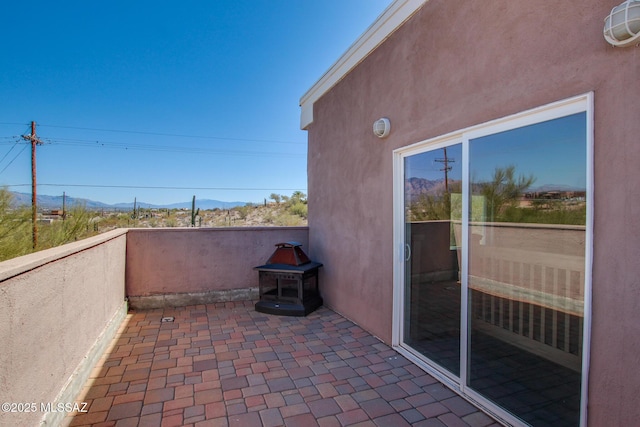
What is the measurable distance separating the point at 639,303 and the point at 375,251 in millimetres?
2741

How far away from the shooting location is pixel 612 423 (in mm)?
1782

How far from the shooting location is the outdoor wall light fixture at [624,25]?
1.59 m

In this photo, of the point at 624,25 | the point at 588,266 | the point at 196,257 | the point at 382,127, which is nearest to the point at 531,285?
the point at 588,266

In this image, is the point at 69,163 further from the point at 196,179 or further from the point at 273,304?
the point at 273,304

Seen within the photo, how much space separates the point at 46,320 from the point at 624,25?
160 inches

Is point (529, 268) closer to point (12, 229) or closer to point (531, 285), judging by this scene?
point (531, 285)

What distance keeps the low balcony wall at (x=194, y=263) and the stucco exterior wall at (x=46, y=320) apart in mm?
1675

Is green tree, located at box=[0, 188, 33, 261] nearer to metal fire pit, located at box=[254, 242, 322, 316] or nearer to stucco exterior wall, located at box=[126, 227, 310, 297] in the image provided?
stucco exterior wall, located at box=[126, 227, 310, 297]

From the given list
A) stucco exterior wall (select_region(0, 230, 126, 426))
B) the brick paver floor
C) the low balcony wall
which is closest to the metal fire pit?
the brick paver floor

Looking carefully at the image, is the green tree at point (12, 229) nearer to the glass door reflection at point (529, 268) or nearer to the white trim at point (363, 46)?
the white trim at point (363, 46)

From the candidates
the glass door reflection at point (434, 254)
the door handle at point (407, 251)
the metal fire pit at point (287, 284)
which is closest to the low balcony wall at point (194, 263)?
the metal fire pit at point (287, 284)

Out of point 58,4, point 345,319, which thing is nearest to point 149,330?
point 345,319

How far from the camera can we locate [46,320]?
93.3 inches

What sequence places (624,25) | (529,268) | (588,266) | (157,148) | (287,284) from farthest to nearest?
(157,148) → (287,284) → (529,268) → (588,266) → (624,25)
